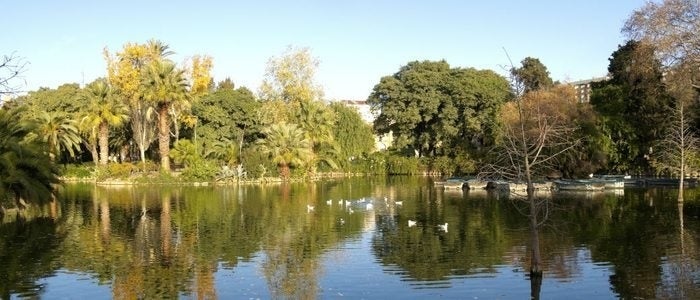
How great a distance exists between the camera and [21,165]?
2992cm

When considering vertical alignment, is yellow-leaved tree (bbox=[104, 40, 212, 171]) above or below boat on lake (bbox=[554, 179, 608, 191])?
above

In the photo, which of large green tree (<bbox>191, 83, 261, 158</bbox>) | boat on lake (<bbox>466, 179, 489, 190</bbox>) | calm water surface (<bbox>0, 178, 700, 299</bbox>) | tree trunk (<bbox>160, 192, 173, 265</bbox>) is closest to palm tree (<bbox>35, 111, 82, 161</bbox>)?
large green tree (<bbox>191, 83, 261, 158</bbox>)

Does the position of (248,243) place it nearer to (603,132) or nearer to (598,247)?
(598,247)

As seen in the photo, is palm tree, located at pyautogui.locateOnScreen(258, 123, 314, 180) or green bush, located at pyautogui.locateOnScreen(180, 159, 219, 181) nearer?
green bush, located at pyautogui.locateOnScreen(180, 159, 219, 181)

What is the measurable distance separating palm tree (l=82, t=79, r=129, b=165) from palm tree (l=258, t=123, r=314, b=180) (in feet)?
40.3

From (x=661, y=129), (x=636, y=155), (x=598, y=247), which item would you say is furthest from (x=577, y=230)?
(x=636, y=155)

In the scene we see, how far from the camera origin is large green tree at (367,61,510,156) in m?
69.9

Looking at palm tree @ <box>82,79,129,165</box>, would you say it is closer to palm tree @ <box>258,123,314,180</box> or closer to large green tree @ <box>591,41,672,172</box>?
palm tree @ <box>258,123,314,180</box>

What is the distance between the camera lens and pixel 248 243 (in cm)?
2284

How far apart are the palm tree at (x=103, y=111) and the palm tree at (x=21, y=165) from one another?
2713 cm

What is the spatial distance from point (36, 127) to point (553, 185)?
103ft

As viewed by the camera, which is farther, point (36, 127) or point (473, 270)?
point (36, 127)

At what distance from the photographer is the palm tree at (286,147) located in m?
58.1

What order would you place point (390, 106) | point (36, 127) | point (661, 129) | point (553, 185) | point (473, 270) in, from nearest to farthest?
point (473, 270) < point (36, 127) < point (553, 185) < point (661, 129) < point (390, 106)
